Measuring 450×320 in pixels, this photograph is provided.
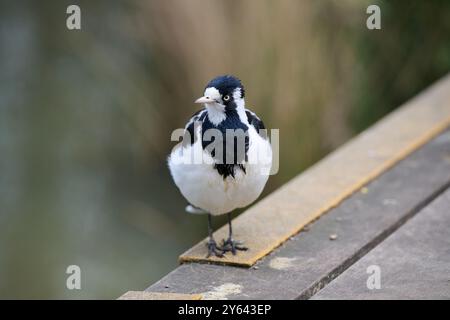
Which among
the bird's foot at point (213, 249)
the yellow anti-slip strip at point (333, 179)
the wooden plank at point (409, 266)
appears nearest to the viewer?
the wooden plank at point (409, 266)

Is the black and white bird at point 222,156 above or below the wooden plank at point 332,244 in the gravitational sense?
above

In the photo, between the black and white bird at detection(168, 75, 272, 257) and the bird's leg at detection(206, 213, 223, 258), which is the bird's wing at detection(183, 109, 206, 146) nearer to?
the black and white bird at detection(168, 75, 272, 257)

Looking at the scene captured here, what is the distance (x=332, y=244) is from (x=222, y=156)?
61cm

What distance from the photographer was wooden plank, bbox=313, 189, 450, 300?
10.8 feet

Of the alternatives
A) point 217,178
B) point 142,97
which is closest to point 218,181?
point 217,178

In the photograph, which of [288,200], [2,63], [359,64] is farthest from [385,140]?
[2,63]

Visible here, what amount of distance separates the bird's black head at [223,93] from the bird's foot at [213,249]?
0.55 m

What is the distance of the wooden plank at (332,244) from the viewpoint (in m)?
3.46

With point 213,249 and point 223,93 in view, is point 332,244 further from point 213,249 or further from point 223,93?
point 223,93

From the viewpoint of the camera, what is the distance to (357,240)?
Result: 386 centimetres
